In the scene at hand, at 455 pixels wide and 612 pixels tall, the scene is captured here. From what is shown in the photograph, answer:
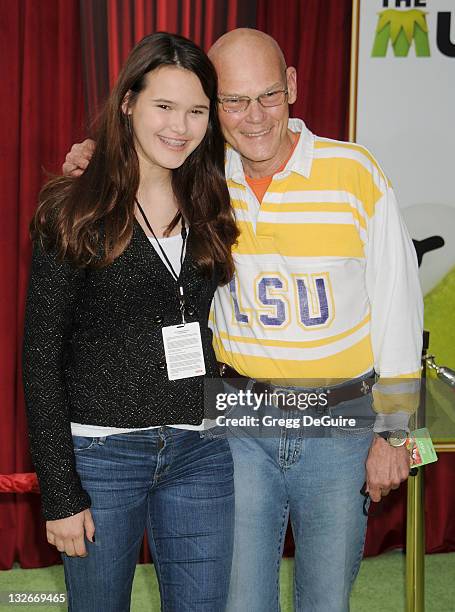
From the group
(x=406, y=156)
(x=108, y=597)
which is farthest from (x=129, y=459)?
(x=406, y=156)

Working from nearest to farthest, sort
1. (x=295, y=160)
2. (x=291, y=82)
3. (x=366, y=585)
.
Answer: (x=295, y=160)
(x=291, y=82)
(x=366, y=585)

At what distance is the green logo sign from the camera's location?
3.36m

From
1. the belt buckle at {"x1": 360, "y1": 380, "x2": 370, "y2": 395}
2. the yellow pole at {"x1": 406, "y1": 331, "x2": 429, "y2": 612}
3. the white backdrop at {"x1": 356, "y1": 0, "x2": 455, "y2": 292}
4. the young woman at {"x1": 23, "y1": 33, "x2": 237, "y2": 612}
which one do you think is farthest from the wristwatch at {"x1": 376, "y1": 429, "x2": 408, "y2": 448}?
the white backdrop at {"x1": 356, "y1": 0, "x2": 455, "y2": 292}

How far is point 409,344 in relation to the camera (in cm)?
215

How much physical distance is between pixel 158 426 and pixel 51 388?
260 mm

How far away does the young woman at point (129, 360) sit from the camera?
5.98ft

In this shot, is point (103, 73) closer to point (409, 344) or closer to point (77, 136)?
point (77, 136)

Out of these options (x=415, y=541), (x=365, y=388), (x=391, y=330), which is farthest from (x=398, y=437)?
(x=415, y=541)

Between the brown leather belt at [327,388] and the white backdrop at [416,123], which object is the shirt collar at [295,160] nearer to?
the brown leather belt at [327,388]

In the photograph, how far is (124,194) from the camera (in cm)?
191

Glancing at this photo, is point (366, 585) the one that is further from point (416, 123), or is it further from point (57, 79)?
point (57, 79)

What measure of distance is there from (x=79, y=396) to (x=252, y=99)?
91cm

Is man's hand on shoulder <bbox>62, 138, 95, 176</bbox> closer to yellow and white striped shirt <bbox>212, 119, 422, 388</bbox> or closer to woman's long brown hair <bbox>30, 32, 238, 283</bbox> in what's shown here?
woman's long brown hair <bbox>30, 32, 238, 283</bbox>

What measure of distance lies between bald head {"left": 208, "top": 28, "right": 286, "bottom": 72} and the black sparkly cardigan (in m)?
0.61
